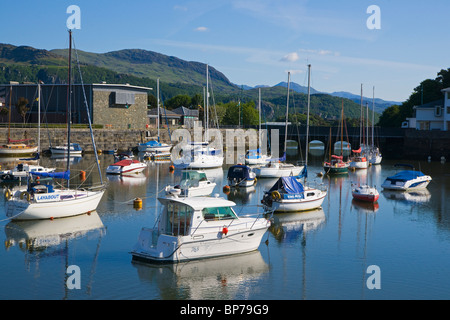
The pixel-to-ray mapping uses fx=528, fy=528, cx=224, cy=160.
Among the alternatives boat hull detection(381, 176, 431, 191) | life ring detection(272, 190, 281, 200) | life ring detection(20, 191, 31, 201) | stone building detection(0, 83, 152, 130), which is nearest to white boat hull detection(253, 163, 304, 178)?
boat hull detection(381, 176, 431, 191)

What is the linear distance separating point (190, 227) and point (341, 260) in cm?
781

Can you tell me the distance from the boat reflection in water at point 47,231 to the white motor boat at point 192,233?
6.21 metres

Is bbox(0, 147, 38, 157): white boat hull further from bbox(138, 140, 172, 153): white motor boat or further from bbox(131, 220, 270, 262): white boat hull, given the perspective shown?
bbox(131, 220, 270, 262): white boat hull

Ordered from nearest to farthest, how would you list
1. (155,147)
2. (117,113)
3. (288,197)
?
(288,197), (155,147), (117,113)

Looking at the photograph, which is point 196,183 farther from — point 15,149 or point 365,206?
point 15,149

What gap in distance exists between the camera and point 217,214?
25.1m

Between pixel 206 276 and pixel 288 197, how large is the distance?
14.4 m

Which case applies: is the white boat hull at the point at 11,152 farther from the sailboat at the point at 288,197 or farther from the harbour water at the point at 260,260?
the sailboat at the point at 288,197

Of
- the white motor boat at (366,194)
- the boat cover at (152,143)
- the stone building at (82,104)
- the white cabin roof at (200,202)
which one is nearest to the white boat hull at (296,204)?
the white motor boat at (366,194)

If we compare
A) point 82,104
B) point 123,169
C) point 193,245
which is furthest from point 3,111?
point 193,245

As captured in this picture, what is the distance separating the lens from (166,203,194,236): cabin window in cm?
2411

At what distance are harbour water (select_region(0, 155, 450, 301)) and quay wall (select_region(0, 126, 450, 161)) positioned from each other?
44.9 m
